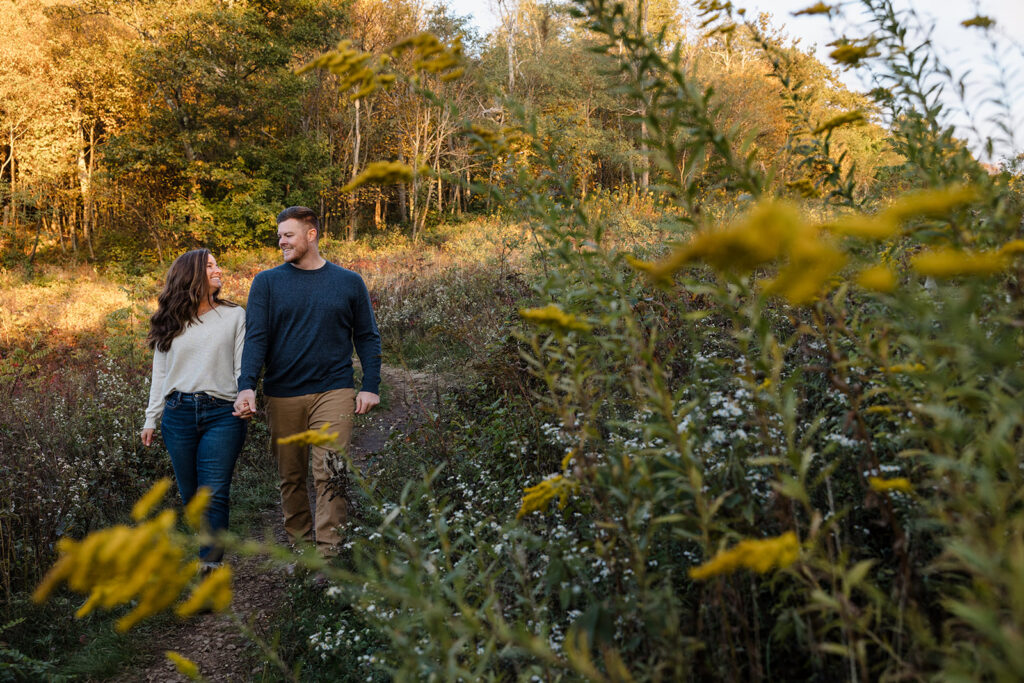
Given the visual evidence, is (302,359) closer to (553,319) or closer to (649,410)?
(649,410)

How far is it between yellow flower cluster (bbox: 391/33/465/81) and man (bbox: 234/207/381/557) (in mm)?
2670

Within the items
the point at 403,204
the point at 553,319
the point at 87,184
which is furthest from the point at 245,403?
the point at 403,204

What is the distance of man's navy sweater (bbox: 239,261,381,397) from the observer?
14.1 feet

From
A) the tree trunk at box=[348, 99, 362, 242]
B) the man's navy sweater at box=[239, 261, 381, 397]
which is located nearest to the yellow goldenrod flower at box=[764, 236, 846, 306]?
the man's navy sweater at box=[239, 261, 381, 397]

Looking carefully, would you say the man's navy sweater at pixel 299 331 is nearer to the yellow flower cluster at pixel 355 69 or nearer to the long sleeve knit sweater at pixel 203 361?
the long sleeve knit sweater at pixel 203 361

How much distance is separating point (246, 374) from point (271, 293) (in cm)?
59

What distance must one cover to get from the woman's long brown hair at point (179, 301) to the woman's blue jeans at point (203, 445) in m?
0.41

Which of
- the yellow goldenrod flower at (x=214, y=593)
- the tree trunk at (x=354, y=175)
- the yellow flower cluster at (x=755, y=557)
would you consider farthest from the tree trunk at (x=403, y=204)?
the yellow flower cluster at (x=755, y=557)

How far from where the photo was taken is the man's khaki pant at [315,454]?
167 inches


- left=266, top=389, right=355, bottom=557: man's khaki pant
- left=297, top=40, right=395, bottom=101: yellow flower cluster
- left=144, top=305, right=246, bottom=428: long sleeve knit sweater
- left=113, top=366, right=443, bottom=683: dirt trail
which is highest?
left=297, top=40, right=395, bottom=101: yellow flower cluster

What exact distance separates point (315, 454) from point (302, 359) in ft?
A: 2.25

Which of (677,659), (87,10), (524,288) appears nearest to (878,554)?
(677,659)

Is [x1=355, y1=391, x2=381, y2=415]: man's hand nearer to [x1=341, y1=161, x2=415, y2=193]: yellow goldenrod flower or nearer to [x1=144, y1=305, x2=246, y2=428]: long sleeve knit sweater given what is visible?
[x1=144, y1=305, x2=246, y2=428]: long sleeve knit sweater

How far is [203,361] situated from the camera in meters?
4.23
